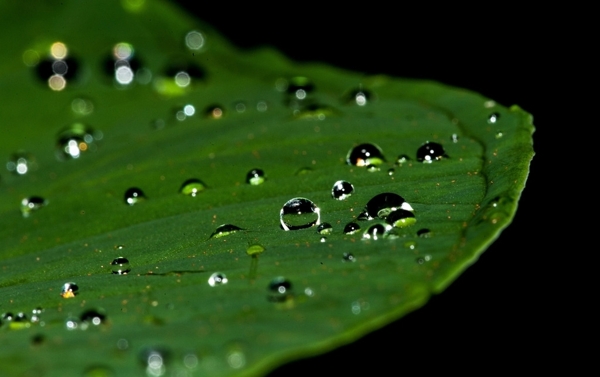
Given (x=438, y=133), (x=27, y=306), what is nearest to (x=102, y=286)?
(x=27, y=306)

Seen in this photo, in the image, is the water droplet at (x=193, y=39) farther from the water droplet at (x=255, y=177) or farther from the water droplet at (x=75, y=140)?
the water droplet at (x=255, y=177)

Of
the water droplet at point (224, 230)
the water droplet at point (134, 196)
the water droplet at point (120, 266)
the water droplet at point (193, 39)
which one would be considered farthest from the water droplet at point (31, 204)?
the water droplet at point (193, 39)

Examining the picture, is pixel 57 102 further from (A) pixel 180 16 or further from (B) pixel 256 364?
(B) pixel 256 364

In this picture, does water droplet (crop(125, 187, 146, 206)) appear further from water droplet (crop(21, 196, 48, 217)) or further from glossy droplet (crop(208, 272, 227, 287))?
glossy droplet (crop(208, 272, 227, 287))

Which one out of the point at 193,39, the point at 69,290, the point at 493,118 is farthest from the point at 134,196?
the point at 193,39

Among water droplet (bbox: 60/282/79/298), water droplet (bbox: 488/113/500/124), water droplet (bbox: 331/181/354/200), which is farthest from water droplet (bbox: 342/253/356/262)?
water droplet (bbox: 488/113/500/124)

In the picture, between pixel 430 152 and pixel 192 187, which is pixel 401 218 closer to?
pixel 430 152
